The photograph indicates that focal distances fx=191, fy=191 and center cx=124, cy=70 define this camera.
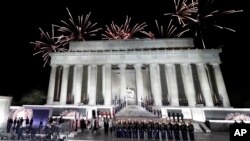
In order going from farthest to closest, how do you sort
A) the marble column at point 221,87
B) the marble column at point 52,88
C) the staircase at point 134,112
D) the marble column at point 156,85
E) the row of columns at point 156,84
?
the marble column at point 52,88 < the marble column at point 156,85 < the row of columns at point 156,84 < the marble column at point 221,87 < the staircase at point 134,112

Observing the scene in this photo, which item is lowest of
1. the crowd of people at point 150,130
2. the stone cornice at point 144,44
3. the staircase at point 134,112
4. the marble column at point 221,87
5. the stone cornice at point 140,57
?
the crowd of people at point 150,130

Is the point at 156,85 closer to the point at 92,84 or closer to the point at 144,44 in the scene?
the point at 144,44

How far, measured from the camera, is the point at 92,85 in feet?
164

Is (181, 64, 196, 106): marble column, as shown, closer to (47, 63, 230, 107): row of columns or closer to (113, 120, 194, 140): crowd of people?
(47, 63, 230, 107): row of columns

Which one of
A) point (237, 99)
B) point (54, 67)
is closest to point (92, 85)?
point (54, 67)

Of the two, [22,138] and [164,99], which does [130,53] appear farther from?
[22,138]

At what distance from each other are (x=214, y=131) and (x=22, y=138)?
85.4 feet

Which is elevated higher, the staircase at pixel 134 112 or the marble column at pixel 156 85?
the marble column at pixel 156 85

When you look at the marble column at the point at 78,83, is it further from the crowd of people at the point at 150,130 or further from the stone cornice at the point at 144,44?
the crowd of people at the point at 150,130

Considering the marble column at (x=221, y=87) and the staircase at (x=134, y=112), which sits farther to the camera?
the marble column at (x=221, y=87)

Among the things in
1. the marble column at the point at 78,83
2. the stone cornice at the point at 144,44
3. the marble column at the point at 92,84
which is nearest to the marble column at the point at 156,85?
the stone cornice at the point at 144,44

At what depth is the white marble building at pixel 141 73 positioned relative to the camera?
4784cm

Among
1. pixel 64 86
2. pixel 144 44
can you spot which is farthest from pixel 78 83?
pixel 144 44

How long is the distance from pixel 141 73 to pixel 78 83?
1689 centimetres
